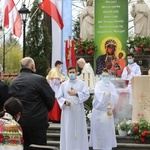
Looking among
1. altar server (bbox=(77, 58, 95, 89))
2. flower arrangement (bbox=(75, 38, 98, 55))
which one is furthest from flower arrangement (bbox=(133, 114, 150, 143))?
flower arrangement (bbox=(75, 38, 98, 55))

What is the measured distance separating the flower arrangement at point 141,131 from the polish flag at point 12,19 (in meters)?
7.80

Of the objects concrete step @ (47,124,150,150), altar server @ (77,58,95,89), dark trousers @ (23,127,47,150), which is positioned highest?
altar server @ (77,58,95,89)

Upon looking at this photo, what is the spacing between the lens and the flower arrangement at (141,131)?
10750mm

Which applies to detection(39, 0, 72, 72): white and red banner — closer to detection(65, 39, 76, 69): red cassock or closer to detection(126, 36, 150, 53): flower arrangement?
detection(65, 39, 76, 69): red cassock

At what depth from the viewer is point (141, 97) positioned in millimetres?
11398

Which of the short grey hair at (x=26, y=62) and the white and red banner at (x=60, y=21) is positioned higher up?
the white and red banner at (x=60, y=21)

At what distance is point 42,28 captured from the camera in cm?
2303

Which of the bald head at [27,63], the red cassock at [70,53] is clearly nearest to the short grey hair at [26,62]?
the bald head at [27,63]

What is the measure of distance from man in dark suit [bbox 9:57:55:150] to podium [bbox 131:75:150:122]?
183 inches

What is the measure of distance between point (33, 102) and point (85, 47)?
973cm

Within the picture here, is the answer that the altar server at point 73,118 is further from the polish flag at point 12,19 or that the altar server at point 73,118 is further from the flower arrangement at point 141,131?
the polish flag at point 12,19

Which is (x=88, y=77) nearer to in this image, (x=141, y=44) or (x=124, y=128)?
(x=141, y=44)

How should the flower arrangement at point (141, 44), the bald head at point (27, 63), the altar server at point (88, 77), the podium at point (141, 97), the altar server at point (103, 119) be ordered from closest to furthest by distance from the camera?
the bald head at point (27, 63), the altar server at point (103, 119), the podium at point (141, 97), the altar server at point (88, 77), the flower arrangement at point (141, 44)

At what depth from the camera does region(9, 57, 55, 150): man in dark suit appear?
277 inches
